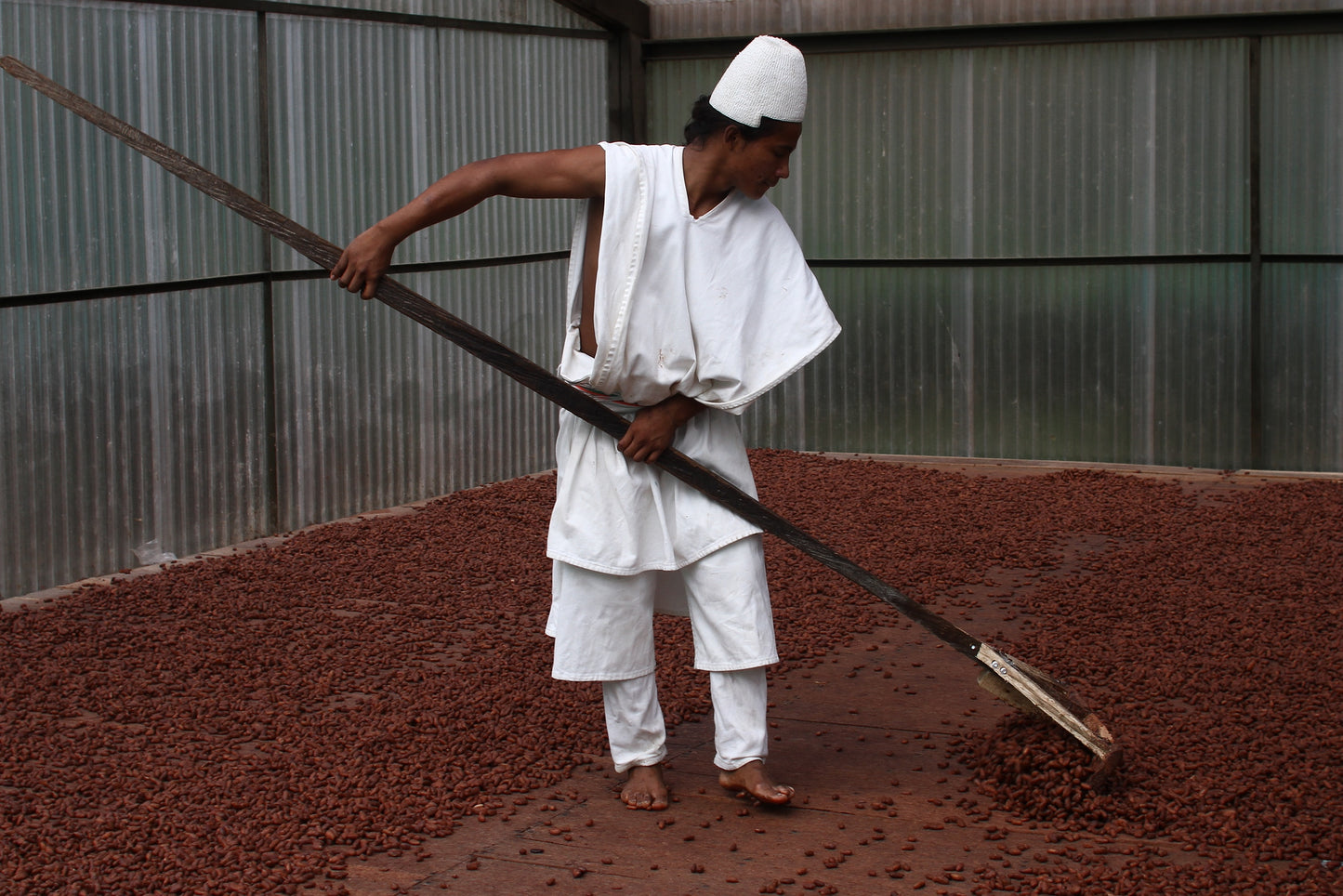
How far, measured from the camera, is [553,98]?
9.18 m

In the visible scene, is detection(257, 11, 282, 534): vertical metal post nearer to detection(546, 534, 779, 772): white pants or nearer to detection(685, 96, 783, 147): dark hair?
detection(546, 534, 779, 772): white pants

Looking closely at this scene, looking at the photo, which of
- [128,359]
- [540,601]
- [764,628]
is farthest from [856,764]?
[128,359]

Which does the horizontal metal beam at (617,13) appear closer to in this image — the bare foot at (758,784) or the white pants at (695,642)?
the white pants at (695,642)

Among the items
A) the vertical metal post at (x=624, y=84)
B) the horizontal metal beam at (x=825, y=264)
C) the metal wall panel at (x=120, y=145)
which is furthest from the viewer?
Result: the vertical metal post at (x=624, y=84)

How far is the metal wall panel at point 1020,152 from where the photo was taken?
29.1 feet

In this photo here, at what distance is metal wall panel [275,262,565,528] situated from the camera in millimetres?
7387

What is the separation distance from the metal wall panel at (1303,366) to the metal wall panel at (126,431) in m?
5.81

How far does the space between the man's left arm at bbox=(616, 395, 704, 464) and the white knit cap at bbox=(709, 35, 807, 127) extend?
69 cm

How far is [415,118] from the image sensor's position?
8.11m

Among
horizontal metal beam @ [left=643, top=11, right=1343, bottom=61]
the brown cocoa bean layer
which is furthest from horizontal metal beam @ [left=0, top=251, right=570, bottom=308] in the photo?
horizontal metal beam @ [left=643, top=11, right=1343, bottom=61]

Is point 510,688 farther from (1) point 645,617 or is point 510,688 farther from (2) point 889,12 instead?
(2) point 889,12

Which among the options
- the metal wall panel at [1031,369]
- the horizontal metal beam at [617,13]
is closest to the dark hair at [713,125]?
the horizontal metal beam at [617,13]

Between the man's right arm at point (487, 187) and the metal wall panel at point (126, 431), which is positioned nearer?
the man's right arm at point (487, 187)

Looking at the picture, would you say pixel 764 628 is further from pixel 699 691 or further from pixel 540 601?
pixel 540 601
